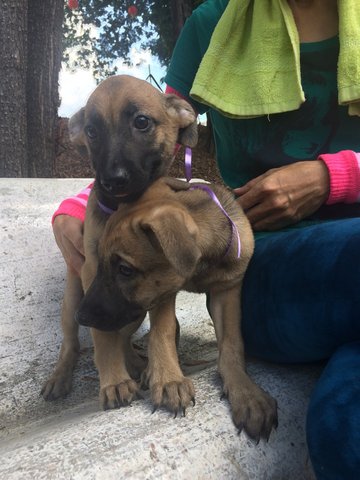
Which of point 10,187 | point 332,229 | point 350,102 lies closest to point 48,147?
point 10,187

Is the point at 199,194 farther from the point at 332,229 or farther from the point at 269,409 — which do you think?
the point at 269,409

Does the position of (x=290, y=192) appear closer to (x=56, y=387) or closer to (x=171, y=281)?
(x=171, y=281)

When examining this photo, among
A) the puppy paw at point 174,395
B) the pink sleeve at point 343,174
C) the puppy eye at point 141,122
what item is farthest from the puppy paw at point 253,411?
the puppy eye at point 141,122

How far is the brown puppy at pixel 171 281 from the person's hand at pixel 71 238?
→ 558 mm

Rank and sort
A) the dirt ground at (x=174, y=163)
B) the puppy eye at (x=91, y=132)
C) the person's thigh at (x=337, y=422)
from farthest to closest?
the dirt ground at (x=174, y=163)
the puppy eye at (x=91, y=132)
the person's thigh at (x=337, y=422)

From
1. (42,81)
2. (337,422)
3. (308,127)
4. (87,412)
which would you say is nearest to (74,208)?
(87,412)

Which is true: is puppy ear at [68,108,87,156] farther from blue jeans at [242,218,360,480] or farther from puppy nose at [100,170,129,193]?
blue jeans at [242,218,360,480]

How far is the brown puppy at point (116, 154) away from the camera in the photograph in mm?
2264

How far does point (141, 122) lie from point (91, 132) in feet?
0.82

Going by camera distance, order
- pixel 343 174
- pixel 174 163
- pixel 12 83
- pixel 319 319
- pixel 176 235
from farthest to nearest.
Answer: pixel 174 163, pixel 12 83, pixel 343 174, pixel 176 235, pixel 319 319

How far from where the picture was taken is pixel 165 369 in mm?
2051

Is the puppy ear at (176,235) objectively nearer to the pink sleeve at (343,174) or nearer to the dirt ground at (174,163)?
the pink sleeve at (343,174)

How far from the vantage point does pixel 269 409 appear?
1870mm

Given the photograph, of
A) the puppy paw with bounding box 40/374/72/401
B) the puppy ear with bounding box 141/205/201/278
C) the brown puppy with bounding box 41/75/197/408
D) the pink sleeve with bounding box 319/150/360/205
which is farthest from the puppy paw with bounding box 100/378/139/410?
the pink sleeve with bounding box 319/150/360/205
